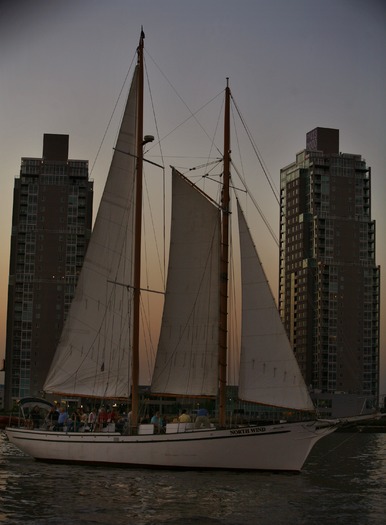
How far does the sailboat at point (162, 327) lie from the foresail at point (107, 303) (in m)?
0.06

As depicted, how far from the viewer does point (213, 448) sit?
42.6 metres

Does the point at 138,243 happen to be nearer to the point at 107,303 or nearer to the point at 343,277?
the point at 107,303

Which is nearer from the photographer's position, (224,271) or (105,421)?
(105,421)

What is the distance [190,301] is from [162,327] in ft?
6.96

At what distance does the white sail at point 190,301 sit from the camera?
46.5m

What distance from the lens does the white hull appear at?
42531mm

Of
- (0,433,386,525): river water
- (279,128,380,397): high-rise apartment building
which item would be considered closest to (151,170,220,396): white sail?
(0,433,386,525): river water

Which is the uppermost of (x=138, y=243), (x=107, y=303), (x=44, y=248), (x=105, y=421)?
(x=44, y=248)

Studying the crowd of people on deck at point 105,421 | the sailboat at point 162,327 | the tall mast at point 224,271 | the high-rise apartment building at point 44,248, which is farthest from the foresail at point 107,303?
the high-rise apartment building at point 44,248

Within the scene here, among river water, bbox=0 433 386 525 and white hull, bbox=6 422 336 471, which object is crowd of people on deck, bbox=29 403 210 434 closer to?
white hull, bbox=6 422 336 471

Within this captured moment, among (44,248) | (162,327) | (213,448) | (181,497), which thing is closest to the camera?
(181,497)

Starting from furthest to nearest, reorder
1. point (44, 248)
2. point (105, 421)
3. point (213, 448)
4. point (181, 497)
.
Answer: point (44, 248) < point (105, 421) < point (213, 448) < point (181, 497)

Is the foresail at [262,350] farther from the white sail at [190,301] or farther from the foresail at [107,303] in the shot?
the foresail at [107,303]

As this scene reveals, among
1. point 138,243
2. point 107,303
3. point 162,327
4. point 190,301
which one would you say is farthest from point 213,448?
point 138,243
